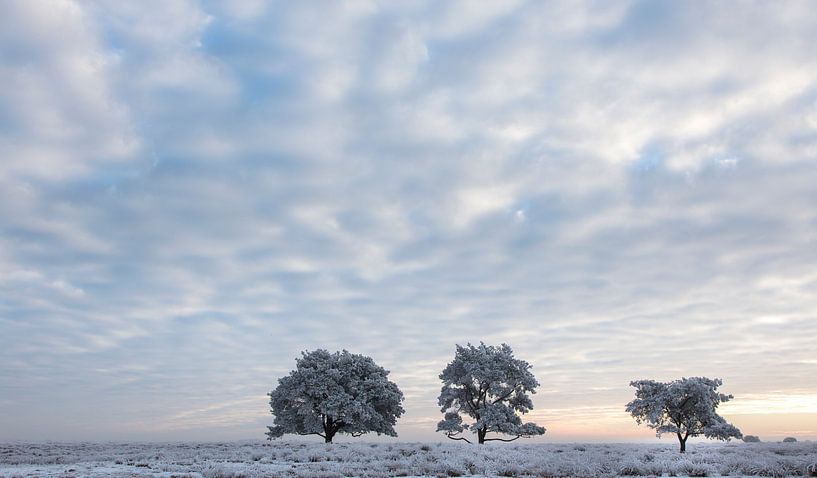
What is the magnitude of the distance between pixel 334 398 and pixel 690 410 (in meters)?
34.1

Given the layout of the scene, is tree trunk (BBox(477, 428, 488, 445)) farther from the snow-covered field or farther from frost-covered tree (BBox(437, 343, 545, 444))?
the snow-covered field

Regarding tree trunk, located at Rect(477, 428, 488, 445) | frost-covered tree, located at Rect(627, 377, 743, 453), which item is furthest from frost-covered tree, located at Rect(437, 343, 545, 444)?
frost-covered tree, located at Rect(627, 377, 743, 453)

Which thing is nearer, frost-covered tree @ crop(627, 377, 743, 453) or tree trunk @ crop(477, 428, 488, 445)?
frost-covered tree @ crop(627, 377, 743, 453)

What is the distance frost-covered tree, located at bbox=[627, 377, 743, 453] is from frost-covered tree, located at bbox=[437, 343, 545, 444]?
12.2m

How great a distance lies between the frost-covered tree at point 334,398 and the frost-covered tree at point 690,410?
88.4 feet

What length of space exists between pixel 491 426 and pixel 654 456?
2256 centimetres

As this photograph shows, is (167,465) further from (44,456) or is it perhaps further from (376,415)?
(376,415)

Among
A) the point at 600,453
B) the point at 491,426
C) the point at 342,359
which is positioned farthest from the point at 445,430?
the point at 600,453

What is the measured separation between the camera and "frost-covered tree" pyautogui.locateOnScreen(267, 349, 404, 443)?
199 feet

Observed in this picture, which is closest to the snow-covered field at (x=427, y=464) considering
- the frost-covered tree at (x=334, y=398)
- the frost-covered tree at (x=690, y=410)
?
the frost-covered tree at (x=690, y=410)

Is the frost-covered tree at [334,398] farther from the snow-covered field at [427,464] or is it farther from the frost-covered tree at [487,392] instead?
the snow-covered field at [427,464]

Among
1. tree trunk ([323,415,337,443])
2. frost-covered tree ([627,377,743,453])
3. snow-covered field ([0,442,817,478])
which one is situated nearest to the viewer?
snow-covered field ([0,442,817,478])

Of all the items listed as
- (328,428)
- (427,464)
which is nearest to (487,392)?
(328,428)

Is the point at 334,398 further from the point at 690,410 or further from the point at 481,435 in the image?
the point at 690,410
